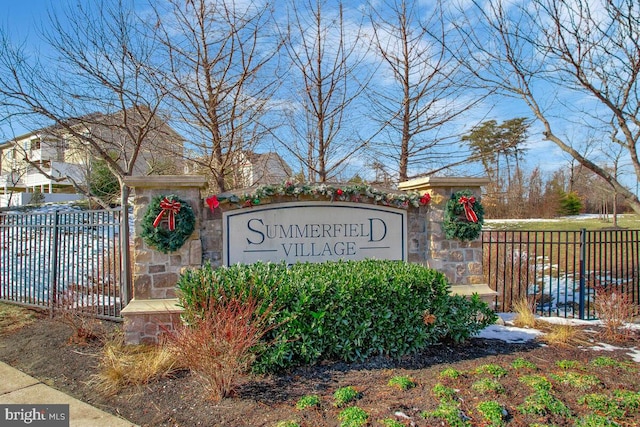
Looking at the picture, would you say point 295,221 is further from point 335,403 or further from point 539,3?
point 539,3

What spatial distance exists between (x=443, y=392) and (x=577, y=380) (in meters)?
1.23

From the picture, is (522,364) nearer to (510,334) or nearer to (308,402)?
(510,334)

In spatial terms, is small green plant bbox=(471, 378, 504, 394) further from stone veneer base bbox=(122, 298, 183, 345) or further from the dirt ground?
stone veneer base bbox=(122, 298, 183, 345)

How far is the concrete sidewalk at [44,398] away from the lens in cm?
295

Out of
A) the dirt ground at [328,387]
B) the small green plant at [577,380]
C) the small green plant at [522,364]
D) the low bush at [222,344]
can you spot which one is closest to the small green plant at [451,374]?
the dirt ground at [328,387]

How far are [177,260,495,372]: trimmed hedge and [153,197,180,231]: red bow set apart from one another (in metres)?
0.88

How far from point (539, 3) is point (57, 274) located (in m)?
8.09

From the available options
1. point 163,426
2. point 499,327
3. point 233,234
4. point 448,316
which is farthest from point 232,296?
point 499,327

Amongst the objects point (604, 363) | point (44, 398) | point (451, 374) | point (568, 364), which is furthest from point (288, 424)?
point (604, 363)

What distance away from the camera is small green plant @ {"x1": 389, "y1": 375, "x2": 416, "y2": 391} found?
130 inches

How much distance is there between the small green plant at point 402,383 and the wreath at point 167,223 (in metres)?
2.93

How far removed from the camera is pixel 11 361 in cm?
426

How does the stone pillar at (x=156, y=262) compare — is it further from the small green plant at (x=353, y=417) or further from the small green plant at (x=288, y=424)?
the small green plant at (x=353, y=417)

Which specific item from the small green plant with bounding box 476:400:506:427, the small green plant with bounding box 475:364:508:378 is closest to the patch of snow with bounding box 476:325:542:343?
the small green plant with bounding box 475:364:508:378
